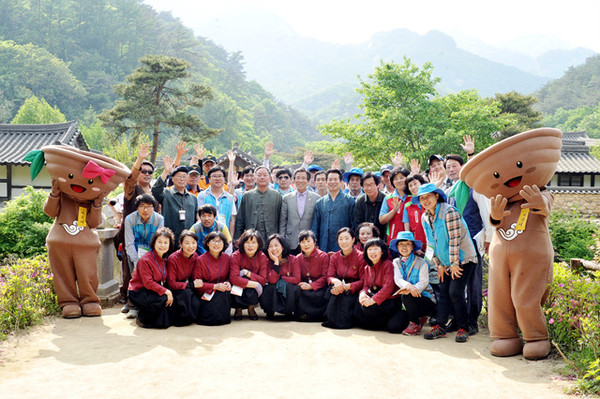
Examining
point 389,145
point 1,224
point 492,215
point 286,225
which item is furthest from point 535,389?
point 389,145

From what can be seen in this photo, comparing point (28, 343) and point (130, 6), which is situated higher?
point (130, 6)

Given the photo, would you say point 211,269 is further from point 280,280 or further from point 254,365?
point 254,365

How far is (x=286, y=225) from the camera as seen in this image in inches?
296

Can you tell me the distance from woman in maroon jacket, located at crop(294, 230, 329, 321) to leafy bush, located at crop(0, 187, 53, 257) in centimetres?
518

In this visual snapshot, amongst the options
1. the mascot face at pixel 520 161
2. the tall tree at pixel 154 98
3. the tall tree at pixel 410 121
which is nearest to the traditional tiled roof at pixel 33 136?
the tall tree at pixel 154 98

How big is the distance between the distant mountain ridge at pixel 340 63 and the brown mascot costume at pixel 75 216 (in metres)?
121

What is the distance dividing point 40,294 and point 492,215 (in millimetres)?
5428

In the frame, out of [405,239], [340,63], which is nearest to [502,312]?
[405,239]

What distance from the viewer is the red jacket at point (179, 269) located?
6.31 metres

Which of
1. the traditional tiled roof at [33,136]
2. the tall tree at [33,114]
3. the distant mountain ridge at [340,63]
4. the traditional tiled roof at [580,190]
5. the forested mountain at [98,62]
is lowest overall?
the traditional tiled roof at [580,190]

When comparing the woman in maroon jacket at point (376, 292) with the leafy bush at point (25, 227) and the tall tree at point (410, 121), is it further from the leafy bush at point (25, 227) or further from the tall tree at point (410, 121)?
the tall tree at point (410, 121)

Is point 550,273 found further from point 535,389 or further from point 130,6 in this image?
point 130,6

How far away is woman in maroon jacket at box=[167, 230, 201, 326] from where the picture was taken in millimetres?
A: 6238

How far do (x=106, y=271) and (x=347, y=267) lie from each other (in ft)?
11.8
